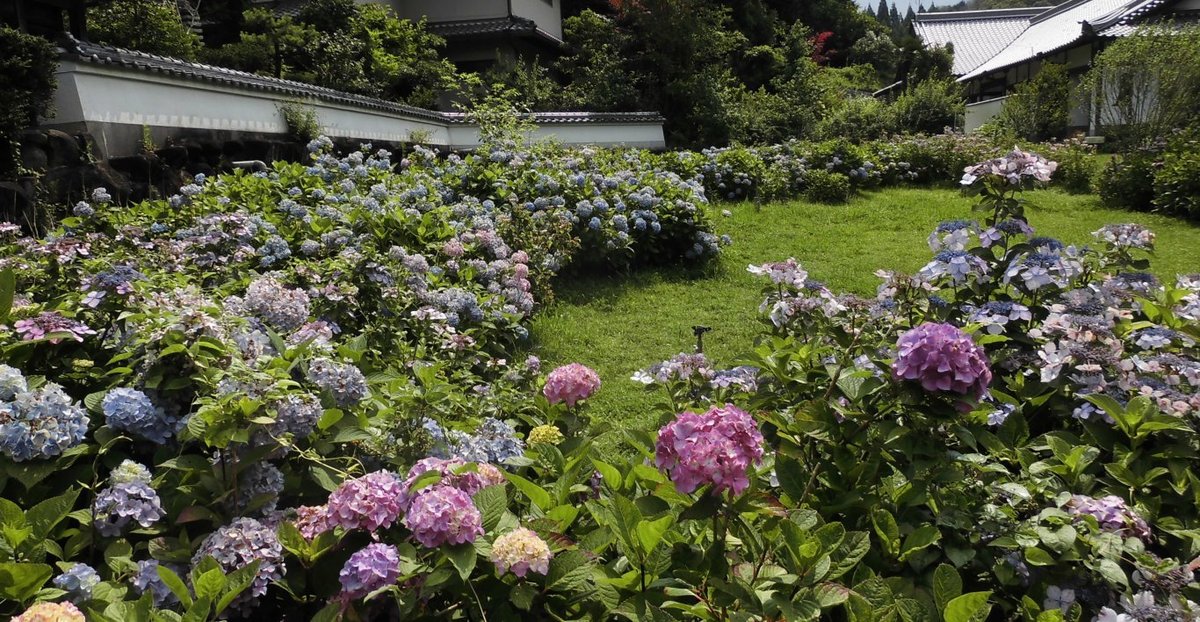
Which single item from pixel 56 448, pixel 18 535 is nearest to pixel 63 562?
pixel 18 535

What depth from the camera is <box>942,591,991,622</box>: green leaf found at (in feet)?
3.40

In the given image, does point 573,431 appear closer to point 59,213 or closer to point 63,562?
point 63,562

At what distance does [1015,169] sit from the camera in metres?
2.06

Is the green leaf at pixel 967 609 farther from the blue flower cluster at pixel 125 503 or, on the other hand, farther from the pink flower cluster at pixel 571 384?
the blue flower cluster at pixel 125 503

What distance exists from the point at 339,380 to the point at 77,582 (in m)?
0.56

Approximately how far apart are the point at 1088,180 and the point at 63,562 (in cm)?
1110

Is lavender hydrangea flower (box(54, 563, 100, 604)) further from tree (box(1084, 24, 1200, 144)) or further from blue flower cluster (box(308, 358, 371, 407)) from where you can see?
tree (box(1084, 24, 1200, 144))


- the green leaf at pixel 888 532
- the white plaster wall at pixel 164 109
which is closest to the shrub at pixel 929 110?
the white plaster wall at pixel 164 109

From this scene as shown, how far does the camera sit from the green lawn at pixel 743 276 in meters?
4.19

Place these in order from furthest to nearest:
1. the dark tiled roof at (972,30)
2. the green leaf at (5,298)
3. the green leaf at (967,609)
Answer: the dark tiled roof at (972,30)
the green leaf at (5,298)
the green leaf at (967,609)

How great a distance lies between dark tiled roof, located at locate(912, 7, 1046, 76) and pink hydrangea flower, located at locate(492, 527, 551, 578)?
26.5 meters

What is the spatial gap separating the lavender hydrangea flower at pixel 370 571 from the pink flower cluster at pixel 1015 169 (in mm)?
1790

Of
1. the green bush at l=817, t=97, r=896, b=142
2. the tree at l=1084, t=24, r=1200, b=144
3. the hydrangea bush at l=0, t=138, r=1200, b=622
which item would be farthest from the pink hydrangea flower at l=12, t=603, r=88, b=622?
the green bush at l=817, t=97, r=896, b=142

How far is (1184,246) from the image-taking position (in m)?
6.38
